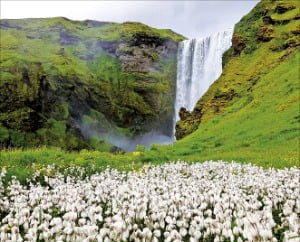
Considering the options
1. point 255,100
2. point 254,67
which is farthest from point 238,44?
point 255,100

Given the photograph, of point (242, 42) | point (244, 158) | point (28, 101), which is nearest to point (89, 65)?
point (28, 101)

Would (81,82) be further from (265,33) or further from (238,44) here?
(265,33)

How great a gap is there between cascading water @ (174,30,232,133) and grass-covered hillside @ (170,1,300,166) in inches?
180

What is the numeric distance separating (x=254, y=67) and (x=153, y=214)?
167ft

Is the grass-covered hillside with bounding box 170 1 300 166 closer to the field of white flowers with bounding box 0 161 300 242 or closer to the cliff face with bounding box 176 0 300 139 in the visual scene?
the cliff face with bounding box 176 0 300 139

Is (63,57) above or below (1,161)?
above

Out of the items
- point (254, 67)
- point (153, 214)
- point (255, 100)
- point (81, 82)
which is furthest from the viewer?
point (81, 82)

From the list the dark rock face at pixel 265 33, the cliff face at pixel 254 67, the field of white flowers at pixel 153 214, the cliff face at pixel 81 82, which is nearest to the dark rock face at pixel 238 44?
the cliff face at pixel 254 67

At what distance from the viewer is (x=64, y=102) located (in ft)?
276

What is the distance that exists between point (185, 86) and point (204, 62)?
7605 mm

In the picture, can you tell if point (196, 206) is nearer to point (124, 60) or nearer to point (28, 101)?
point (28, 101)

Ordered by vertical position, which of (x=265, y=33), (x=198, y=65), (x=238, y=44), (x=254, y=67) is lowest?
(x=254, y=67)

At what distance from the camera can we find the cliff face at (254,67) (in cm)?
4775

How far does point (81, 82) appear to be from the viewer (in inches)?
3588
